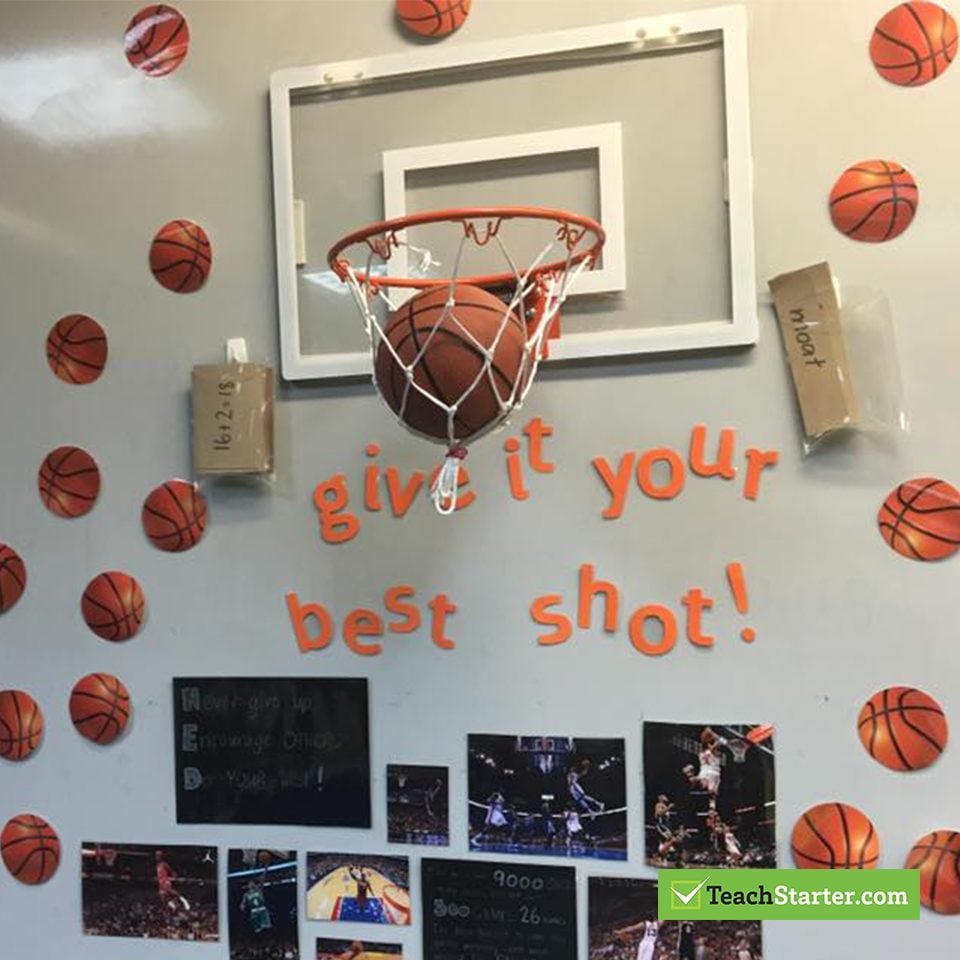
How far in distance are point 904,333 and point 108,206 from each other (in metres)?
1.42

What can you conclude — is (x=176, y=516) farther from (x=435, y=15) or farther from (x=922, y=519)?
(x=922, y=519)

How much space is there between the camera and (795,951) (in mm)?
1414

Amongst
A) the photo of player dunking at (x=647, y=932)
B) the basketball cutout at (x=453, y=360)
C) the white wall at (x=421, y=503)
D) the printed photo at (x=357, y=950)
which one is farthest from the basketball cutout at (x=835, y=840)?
the basketball cutout at (x=453, y=360)

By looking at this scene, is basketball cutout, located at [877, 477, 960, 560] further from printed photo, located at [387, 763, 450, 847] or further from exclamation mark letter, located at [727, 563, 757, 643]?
printed photo, located at [387, 763, 450, 847]

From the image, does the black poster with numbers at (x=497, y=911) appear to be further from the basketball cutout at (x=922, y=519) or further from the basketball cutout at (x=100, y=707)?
the basketball cutout at (x=922, y=519)

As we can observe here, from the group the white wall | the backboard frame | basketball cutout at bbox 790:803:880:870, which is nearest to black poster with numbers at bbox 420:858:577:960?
the white wall

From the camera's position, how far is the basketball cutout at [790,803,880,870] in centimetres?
140

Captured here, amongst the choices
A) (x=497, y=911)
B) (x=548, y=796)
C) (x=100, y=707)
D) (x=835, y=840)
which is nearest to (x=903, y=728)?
Result: (x=835, y=840)

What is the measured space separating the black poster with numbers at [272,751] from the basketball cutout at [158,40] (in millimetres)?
1132

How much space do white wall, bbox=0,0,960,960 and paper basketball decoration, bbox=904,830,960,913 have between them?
3 cm

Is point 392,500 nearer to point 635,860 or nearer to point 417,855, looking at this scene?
point 417,855

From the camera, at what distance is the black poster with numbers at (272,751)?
61.2 inches

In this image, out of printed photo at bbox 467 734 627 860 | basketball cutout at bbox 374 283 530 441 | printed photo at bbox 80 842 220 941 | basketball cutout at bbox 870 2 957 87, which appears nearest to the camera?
basketball cutout at bbox 374 283 530 441

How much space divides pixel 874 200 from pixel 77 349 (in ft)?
4.65
